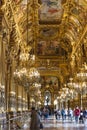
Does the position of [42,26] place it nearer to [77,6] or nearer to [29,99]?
[77,6]

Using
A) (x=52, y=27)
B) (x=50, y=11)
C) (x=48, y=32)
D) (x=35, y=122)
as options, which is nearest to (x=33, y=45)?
(x=48, y=32)

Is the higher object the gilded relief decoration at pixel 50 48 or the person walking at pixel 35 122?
the person walking at pixel 35 122

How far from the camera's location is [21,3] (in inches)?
1078

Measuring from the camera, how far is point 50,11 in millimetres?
31922

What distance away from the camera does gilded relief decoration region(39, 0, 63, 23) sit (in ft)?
96.7

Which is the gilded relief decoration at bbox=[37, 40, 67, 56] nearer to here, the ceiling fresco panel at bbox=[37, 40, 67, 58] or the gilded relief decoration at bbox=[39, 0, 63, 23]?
the ceiling fresco panel at bbox=[37, 40, 67, 58]

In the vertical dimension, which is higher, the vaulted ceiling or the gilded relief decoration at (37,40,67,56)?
the vaulted ceiling

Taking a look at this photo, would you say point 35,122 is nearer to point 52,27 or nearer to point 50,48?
point 52,27

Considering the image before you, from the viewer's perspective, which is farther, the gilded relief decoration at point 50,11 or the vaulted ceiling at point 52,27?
the gilded relief decoration at point 50,11

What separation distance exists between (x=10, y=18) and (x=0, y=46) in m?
Result: 4.13

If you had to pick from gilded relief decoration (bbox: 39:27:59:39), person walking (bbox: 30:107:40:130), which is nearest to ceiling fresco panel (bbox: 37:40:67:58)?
gilded relief decoration (bbox: 39:27:59:39)

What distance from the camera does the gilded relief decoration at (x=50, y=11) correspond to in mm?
29472

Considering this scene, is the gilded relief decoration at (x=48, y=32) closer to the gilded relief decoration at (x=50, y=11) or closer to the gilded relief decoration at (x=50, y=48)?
the gilded relief decoration at (x=50, y=48)

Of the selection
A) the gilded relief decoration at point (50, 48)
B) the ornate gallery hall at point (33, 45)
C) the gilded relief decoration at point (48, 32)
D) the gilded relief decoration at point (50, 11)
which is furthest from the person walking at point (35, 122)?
the gilded relief decoration at point (50, 48)
